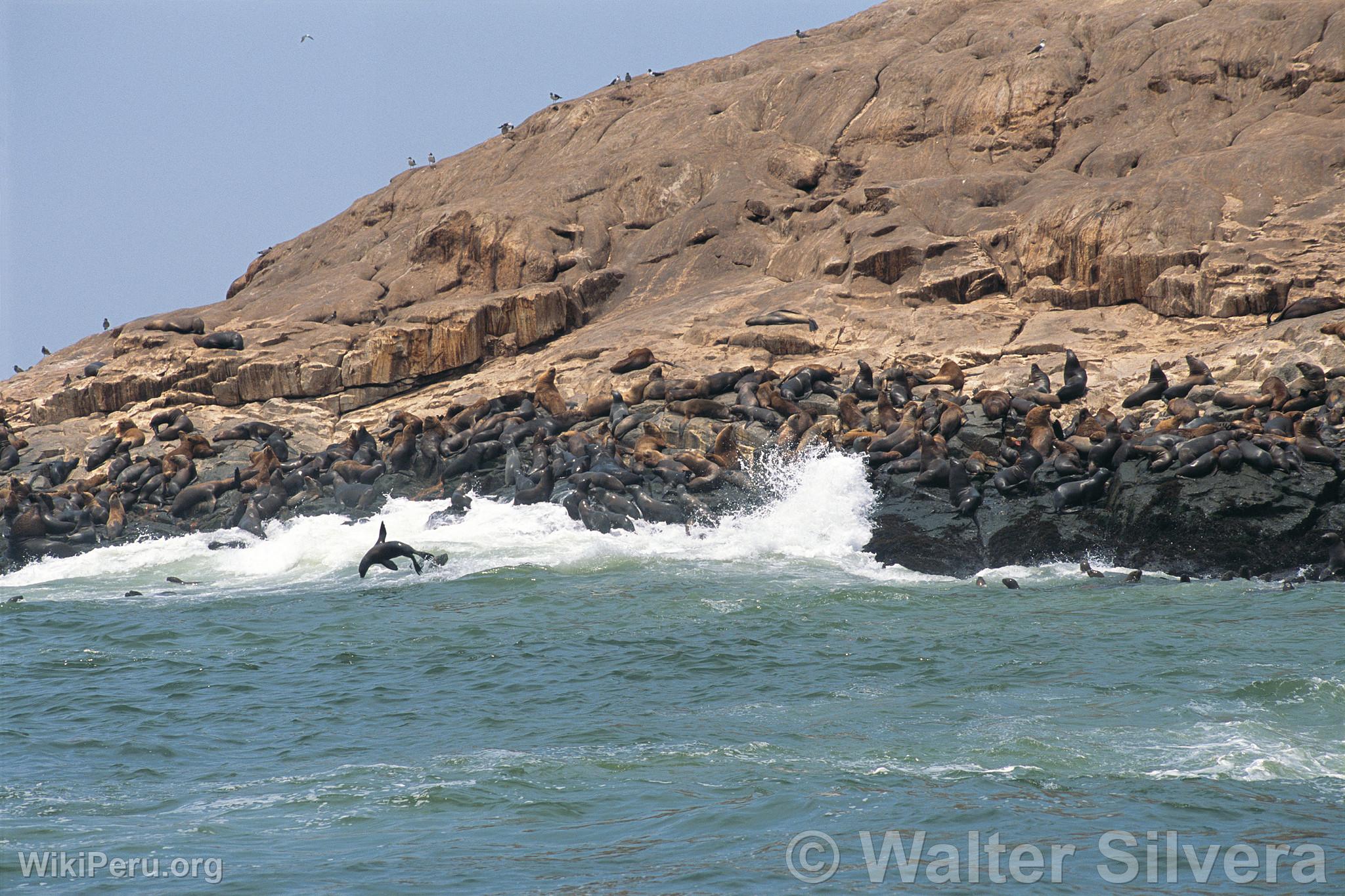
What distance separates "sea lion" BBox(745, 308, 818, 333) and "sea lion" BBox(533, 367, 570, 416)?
423cm

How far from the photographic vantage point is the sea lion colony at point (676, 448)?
18.9 meters

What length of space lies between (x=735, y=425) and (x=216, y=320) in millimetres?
15932

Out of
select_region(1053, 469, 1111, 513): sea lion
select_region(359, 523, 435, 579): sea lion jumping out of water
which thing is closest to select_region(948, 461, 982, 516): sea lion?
select_region(1053, 469, 1111, 513): sea lion

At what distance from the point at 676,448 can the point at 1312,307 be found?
10768 millimetres

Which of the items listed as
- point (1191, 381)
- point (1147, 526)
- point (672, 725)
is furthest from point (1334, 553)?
point (672, 725)

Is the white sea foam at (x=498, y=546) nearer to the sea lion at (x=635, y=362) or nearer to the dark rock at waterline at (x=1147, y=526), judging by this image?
the dark rock at waterline at (x=1147, y=526)

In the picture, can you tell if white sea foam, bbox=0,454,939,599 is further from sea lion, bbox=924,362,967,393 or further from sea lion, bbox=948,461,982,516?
sea lion, bbox=924,362,967,393

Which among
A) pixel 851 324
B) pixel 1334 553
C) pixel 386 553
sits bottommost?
pixel 1334 553

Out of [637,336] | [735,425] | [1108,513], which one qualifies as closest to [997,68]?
[637,336]

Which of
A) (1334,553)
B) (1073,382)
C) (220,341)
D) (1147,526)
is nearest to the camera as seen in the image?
(1334,553)

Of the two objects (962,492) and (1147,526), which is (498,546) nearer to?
(962,492)

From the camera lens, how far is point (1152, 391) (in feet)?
70.5

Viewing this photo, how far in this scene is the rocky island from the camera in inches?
759

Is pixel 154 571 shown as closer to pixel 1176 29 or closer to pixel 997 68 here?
pixel 997 68
